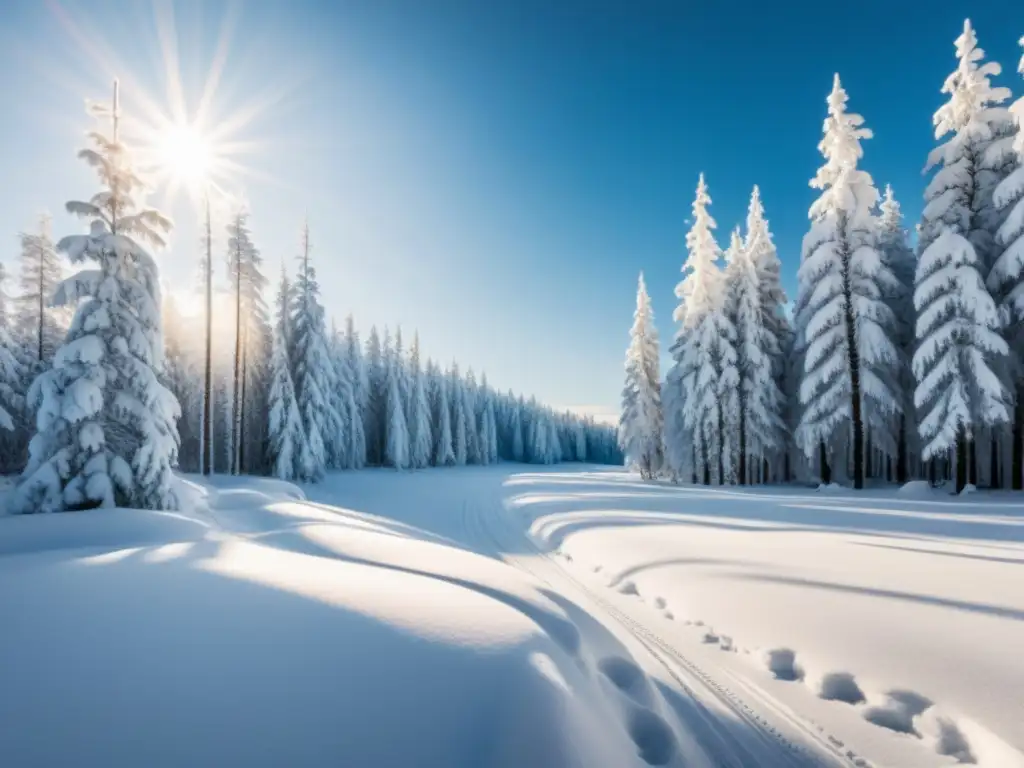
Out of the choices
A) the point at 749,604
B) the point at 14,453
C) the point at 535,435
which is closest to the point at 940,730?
the point at 749,604

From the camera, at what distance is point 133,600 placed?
12.7 ft

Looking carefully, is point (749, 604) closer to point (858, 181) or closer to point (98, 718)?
point (98, 718)

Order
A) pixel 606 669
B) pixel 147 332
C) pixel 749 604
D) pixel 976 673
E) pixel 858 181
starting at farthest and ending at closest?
pixel 858 181
pixel 147 332
pixel 749 604
pixel 606 669
pixel 976 673

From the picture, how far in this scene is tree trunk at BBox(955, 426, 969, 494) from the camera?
16.0m

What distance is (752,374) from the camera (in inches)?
1002

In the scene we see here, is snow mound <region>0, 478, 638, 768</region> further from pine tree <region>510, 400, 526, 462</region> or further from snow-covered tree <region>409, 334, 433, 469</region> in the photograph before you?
pine tree <region>510, 400, 526, 462</region>

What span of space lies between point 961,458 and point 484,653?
20.6 metres

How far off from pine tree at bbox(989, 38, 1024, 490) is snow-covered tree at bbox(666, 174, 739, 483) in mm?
10628

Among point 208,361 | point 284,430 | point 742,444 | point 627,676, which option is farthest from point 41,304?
point 742,444

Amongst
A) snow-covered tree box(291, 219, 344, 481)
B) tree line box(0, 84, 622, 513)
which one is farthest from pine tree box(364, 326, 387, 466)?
snow-covered tree box(291, 219, 344, 481)

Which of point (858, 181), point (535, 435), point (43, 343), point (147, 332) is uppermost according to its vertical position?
point (858, 181)

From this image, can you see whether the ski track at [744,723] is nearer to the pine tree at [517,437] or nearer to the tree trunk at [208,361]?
the tree trunk at [208,361]

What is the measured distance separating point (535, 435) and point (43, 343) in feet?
242

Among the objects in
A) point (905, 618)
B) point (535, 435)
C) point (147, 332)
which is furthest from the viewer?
point (535, 435)
